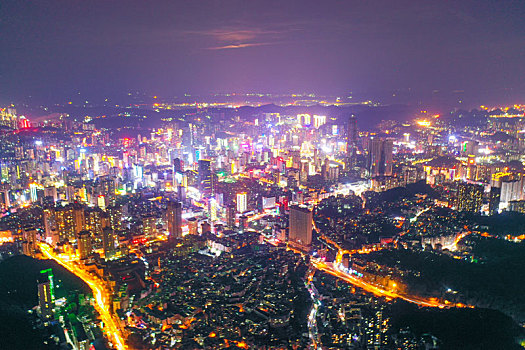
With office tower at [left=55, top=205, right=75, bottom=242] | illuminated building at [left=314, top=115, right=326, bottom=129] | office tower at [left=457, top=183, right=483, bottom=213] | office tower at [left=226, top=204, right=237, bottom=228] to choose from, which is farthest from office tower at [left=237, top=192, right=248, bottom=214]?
illuminated building at [left=314, top=115, right=326, bottom=129]

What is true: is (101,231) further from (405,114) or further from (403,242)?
(405,114)

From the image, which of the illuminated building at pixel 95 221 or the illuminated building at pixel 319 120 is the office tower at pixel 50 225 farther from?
the illuminated building at pixel 319 120

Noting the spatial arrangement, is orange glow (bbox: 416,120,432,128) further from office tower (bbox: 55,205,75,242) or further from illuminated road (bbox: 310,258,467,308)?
office tower (bbox: 55,205,75,242)

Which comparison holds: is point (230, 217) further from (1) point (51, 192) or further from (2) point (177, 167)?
(1) point (51, 192)

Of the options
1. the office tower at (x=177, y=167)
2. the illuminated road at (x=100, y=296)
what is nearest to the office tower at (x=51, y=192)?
the illuminated road at (x=100, y=296)

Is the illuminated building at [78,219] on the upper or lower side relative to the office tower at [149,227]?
upper

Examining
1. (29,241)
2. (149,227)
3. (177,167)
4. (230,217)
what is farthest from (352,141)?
(29,241)
